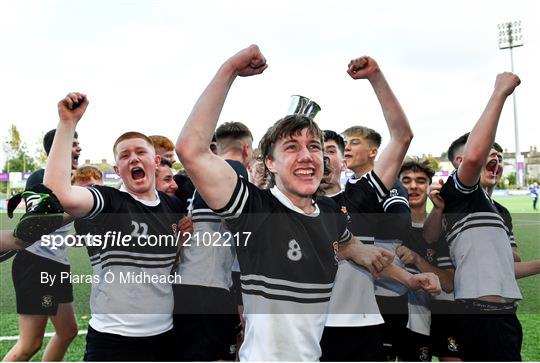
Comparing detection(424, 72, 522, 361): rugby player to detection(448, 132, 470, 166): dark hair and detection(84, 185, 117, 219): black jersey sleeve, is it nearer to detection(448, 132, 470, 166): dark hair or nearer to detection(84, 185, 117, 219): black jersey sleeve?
detection(448, 132, 470, 166): dark hair

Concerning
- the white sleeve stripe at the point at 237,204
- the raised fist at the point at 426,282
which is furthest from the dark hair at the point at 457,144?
the white sleeve stripe at the point at 237,204

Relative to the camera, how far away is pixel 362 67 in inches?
87.9

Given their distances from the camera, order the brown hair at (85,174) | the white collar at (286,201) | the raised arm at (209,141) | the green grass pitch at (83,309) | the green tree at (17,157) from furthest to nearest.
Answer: the green tree at (17,157), the green grass pitch at (83,309), the brown hair at (85,174), the white collar at (286,201), the raised arm at (209,141)

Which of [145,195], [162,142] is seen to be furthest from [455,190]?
[162,142]

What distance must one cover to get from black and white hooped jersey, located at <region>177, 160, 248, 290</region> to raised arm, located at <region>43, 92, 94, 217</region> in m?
0.59

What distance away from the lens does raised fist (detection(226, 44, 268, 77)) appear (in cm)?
175

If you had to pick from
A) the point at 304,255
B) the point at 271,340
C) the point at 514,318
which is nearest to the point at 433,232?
the point at 514,318

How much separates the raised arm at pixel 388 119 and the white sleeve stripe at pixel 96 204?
4.18ft

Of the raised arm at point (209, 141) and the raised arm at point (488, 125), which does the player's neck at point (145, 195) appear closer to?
the raised arm at point (209, 141)

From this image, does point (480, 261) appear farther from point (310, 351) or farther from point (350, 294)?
point (310, 351)

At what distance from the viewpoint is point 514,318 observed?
2473mm

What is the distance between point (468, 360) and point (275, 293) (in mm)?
1369

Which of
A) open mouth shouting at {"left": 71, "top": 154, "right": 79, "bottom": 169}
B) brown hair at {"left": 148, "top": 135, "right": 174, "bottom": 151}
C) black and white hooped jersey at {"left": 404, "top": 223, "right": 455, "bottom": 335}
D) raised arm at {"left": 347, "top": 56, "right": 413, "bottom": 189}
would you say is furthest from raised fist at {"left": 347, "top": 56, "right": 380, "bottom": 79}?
open mouth shouting at {"left": 71, "top": 154, "right": 79, "bottom": 169}

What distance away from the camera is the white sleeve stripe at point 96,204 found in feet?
6.91
